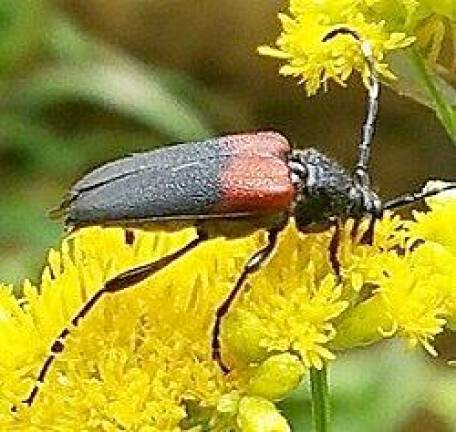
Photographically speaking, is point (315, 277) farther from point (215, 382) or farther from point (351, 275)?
point (215, 382)

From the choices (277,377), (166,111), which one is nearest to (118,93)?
(166,111)

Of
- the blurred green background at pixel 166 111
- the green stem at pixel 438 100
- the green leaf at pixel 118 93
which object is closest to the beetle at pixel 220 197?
the green stem at pixel 438 100

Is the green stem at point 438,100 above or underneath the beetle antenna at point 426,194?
above

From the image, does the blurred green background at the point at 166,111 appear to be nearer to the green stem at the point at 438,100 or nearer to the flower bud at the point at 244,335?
the green stem at the point at 438,100

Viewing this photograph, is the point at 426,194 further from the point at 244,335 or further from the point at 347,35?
the point at 244,335

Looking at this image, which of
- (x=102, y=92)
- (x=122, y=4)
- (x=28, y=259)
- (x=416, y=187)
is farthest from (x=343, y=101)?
(x=28, y=259)

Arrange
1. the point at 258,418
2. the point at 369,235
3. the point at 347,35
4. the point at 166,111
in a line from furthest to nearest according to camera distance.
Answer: the point at 166,111, the point at 347,35, the point at 369,235, the point at 258,418
